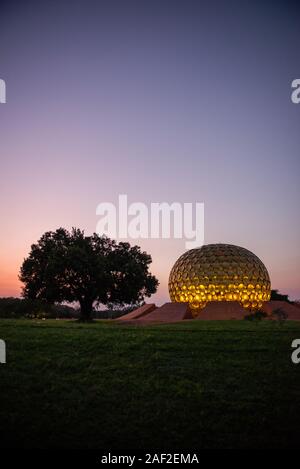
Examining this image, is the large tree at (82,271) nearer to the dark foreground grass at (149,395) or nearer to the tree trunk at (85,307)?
the tree trunk at (85,307)

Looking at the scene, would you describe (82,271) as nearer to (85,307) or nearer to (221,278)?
(85,307)

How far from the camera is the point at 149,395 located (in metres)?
10.0

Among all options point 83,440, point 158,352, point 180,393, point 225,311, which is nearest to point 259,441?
point 180,393

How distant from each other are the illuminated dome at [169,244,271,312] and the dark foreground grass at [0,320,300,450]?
81.9 ft

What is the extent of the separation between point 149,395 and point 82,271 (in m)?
27.4

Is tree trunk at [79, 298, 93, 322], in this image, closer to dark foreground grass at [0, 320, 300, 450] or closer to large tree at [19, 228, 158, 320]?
large tree at [19, 228, 158, 320]

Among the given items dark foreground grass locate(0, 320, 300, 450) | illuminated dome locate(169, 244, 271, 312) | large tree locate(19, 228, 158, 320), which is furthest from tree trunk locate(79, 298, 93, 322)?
dark foreground grass locate(0, 320, 300, 450)

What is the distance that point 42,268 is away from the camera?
3897cm

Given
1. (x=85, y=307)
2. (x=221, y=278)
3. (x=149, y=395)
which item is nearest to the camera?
(x=149, y=395)

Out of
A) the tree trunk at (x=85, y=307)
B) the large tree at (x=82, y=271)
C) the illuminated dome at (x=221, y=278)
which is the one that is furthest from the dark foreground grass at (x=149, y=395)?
the tree trunk at (x=85, y=307)

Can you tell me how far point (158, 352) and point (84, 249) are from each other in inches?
1000

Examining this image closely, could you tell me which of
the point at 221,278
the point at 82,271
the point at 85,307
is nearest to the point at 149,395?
the point at 82,271

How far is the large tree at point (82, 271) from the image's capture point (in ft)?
121

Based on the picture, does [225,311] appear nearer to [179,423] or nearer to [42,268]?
[42,268]
